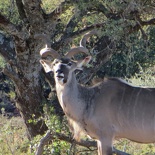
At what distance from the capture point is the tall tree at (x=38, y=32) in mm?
7324

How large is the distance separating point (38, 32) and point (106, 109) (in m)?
1.80

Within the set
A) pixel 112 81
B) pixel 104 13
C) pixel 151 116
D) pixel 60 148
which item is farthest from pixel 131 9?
pixel 60 148

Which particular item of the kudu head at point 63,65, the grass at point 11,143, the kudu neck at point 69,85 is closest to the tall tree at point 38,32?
the grass at point 11,143

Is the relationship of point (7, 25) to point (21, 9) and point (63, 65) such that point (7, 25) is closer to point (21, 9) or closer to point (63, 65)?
point (21, 9)

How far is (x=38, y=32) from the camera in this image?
7.71m

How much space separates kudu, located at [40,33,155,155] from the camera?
6.38m

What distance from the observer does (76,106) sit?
6543 mm

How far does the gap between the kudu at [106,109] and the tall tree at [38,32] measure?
900 millimetres

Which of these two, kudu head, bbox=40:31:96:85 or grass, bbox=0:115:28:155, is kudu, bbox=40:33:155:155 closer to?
kudu head, bbox=40:31:96:85

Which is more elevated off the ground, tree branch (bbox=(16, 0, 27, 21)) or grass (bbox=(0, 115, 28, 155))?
tree branch (bbox=(16, 0, 27, 21))

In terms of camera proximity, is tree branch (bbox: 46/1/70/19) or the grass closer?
tree branch (bbox: 46/1/70/19)

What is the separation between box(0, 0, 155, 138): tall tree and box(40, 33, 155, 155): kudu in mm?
900

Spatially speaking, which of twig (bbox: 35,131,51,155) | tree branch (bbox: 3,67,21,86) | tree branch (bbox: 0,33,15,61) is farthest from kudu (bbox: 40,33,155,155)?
tree branch (bbox: 0,33,15,61)

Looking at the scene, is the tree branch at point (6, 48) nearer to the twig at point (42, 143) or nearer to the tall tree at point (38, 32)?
the tall tree at point (38, 32)
